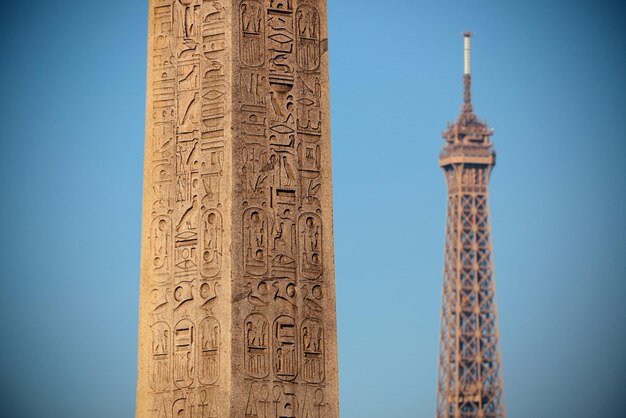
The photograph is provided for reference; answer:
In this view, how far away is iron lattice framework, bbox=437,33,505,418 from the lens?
58.0 m

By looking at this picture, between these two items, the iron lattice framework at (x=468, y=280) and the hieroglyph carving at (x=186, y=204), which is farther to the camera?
the iron lattice framework at (x=468, y=280)

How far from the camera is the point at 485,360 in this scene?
193 feet

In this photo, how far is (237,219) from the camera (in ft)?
52.5

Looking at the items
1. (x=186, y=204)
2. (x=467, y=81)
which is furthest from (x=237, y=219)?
(x=467, y=81)

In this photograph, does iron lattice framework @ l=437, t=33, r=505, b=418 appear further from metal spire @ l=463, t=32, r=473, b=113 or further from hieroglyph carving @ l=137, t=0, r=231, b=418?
hieroglyph carving @ l=137, t=0, r=231, b=418

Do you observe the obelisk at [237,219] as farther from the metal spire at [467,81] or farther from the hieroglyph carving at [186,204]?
the metal spire at [467,81]

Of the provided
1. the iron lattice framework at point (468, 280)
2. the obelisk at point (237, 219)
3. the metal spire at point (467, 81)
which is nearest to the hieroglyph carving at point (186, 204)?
the obelisk at point (237, 219)

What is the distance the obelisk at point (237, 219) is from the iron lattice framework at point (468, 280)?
41.2 m

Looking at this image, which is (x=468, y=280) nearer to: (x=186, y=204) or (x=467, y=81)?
(x=467, y=81)

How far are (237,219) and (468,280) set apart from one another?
1733 inches

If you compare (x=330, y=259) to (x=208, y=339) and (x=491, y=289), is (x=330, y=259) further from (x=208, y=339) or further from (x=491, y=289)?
(x=491, y=289)

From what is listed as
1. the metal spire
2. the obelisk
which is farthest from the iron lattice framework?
the obelisk

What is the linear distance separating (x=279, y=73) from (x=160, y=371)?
2.40 m

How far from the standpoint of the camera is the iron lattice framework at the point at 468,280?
190 feet
